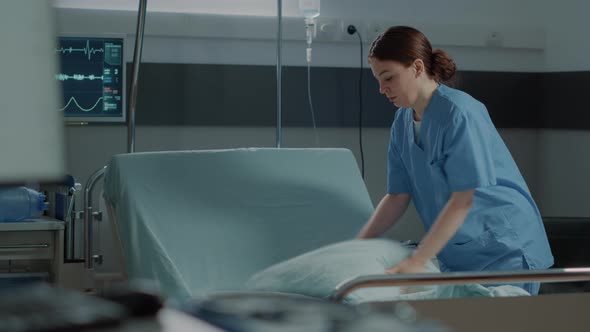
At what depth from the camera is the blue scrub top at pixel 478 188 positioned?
241 cm

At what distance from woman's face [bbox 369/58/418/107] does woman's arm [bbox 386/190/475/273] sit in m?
0.40

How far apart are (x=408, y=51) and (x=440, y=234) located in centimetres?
61

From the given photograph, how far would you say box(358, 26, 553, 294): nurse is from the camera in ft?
7.81

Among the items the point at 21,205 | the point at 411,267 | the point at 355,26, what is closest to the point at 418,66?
the point at 411,267

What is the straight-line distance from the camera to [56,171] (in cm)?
51

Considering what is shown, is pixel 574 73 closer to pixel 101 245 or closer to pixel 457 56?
pixel 457 56

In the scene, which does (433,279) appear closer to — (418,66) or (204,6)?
(418,66)

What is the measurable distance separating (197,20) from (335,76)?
2.30 ft

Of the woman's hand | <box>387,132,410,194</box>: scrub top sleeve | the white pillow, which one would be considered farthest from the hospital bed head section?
the woman's hand

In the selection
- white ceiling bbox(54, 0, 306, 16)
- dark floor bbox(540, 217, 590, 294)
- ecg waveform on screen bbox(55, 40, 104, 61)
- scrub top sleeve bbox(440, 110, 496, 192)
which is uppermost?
white ceiling bbox(54, 0, 306, 16)

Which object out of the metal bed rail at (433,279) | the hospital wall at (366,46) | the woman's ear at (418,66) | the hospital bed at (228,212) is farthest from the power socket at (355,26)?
the metal bed rail at (433,279)

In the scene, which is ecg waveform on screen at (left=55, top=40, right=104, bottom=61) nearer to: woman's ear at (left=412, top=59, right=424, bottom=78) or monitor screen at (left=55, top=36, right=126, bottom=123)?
monitor screen at (left=55, top=36, right=126, bottom=123)

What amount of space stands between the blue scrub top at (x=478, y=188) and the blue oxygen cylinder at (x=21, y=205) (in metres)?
1.53

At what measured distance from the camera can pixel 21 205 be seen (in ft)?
10.5
